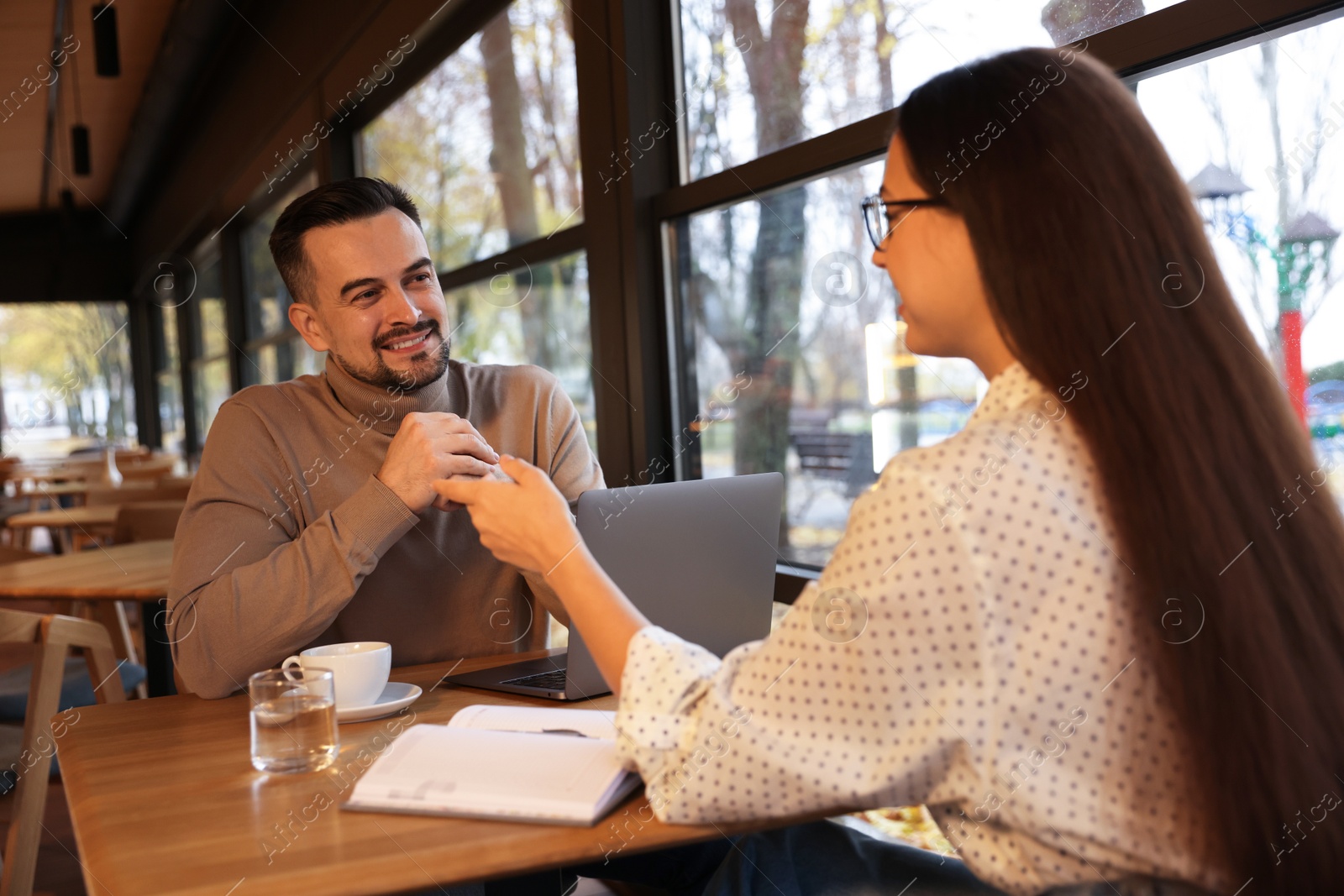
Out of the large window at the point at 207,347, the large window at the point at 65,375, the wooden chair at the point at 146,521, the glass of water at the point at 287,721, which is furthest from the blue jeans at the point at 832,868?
the large window at the point at 65,375

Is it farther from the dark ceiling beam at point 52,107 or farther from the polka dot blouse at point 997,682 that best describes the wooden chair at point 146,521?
the dark ceiling beam at point 52,107

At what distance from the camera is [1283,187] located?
4.43ft

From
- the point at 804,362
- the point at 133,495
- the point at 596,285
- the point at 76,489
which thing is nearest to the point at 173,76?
the point at 76,489

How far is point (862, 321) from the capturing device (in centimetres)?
212

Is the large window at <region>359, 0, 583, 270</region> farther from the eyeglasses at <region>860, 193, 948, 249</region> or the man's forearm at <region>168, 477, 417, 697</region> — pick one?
the eyeglasses at <region>860, 193, 948, 249</region>

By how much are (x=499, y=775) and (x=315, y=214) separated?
44.3 inches

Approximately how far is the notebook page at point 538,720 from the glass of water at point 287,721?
133mm

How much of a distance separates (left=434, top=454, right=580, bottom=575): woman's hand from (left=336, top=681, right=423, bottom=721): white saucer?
0.21 meters

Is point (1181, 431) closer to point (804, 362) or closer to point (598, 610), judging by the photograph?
point (598, 610)

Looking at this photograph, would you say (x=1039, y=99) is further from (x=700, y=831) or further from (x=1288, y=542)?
(x=700, y=831)

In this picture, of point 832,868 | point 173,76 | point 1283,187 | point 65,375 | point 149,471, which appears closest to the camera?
point 832,868

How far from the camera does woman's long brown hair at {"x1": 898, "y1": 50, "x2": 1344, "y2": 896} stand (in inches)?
30.3

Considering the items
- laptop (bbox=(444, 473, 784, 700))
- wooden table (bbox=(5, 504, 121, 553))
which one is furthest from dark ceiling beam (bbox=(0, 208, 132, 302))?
laptop (bbox=(444, 473, 784, 700))

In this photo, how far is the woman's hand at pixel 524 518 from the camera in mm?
1069
